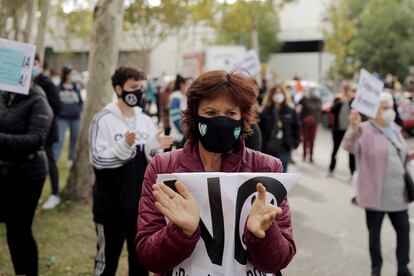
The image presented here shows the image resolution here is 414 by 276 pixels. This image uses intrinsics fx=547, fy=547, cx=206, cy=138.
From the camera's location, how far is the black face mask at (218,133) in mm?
2314

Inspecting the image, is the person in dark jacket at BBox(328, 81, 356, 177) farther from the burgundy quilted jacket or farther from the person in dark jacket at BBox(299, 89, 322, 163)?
the burgundy quilted jacket

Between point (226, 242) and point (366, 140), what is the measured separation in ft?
10.9

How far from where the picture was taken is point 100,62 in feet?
→ 24.0

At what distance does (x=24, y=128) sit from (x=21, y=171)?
0.33 metres

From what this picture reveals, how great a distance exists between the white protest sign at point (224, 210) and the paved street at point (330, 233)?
334 cm

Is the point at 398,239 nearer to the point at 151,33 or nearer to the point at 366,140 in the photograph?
the point at 366,140

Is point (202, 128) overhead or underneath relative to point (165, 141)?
overhead

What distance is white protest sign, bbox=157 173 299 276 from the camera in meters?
2.17

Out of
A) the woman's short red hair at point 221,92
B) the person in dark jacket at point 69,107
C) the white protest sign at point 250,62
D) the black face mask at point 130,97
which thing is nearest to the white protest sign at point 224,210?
the woman's short red hair at point 221,92

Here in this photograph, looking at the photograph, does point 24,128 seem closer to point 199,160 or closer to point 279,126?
point 199,160

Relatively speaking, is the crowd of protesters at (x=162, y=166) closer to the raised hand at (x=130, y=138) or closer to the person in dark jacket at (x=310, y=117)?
the raised hand at (x=130, y=138)

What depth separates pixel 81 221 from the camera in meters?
6.88

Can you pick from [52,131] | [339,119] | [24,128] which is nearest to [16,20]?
[52,131]

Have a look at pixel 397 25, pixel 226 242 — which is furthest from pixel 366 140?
pixel 397 25
